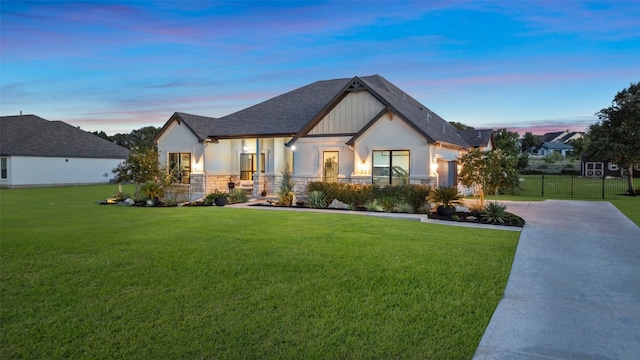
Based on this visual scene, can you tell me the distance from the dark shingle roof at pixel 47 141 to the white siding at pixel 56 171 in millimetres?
585

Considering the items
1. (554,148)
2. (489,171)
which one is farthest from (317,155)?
(554,148)

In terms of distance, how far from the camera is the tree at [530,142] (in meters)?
95.2

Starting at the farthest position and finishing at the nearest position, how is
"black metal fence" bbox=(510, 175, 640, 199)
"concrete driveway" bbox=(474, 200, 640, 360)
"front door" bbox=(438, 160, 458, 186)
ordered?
"black metal fence" bbox=(510, 175, 640, 199) < "front door" bbox=(438, 160, 458, 186) < "concrete driveway" bbox=(474, 200, 640, 360)

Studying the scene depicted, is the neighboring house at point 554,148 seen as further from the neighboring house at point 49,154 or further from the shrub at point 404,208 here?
the shrub at point 404,208

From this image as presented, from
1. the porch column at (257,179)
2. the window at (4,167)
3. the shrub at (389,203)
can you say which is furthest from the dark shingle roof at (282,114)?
the window at (4,167)

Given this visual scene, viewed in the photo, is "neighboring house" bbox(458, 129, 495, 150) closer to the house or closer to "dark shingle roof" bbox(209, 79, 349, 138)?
the house

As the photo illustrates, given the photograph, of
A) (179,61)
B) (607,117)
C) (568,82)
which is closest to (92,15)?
(179,61)

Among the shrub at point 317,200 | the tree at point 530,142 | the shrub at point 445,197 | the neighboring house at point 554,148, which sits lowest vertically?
the shrub at point 317,200

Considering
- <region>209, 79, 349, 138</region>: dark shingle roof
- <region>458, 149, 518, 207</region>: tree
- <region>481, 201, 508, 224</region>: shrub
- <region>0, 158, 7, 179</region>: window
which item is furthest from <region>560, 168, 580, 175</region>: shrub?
<region>0, 158, 7, 179</region>: window

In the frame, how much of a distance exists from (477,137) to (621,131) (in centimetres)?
949

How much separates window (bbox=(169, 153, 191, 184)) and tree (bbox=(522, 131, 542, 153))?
90.5 m

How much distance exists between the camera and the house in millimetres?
18391

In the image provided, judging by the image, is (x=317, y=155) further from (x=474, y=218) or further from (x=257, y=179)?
(x=474, y=218)

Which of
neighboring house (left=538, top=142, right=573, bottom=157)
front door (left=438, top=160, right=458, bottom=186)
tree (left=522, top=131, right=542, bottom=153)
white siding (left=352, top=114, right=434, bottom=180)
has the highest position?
tree (left=522, top=131, right=542, bottom=153)
